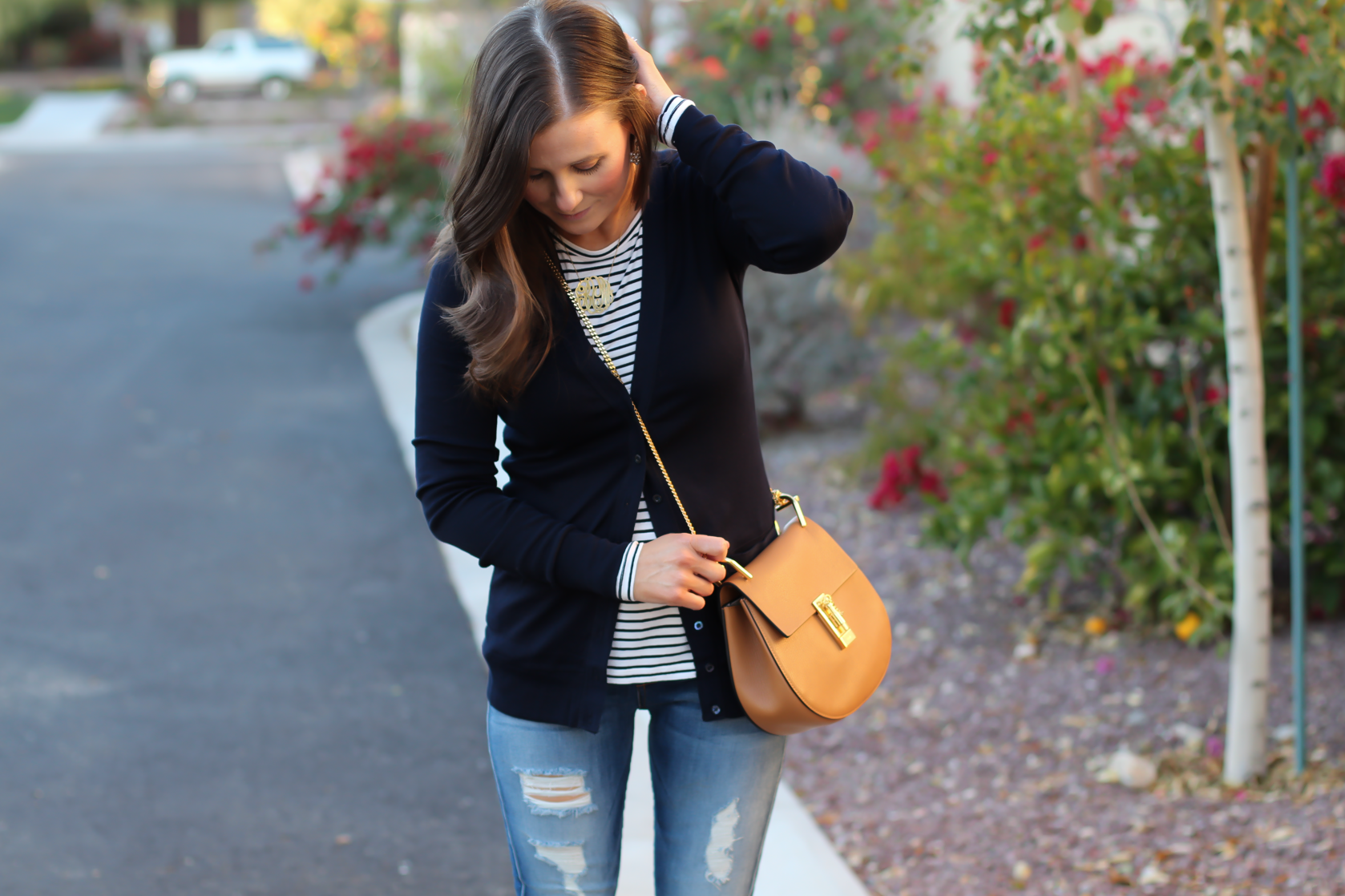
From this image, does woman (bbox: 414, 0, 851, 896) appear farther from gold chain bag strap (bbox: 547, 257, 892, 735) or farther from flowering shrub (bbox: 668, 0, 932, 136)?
flowering shrub (bbox: 668, 0, 932, 136)

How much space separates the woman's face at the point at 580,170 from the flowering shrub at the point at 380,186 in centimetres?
746

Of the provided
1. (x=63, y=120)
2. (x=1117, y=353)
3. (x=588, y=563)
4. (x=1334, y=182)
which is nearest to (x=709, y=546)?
(x=588, y=563)

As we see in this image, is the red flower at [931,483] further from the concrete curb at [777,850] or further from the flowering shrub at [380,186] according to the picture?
the flowering shrub at [380,186]

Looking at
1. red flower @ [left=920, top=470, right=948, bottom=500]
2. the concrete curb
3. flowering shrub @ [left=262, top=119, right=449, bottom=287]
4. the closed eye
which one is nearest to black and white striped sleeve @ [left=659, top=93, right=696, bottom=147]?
the closed eye

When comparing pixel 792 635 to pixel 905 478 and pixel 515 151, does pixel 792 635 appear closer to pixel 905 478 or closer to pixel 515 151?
pixel 515 151

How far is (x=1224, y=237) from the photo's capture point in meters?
3.04

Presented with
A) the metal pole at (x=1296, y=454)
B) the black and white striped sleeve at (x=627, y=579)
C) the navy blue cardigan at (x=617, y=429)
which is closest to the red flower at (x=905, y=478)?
the metal pole at (x=1296, y=454)

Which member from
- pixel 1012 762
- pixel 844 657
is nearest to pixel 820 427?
pixel 1012 762

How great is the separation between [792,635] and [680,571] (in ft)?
0.64

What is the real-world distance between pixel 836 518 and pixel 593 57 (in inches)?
170

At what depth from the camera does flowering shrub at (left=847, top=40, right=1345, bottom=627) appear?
149 inches

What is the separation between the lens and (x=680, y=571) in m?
1.67

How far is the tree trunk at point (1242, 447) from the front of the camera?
9.91ft

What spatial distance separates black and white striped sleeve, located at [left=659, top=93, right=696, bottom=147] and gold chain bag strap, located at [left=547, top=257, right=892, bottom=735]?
0.23m
